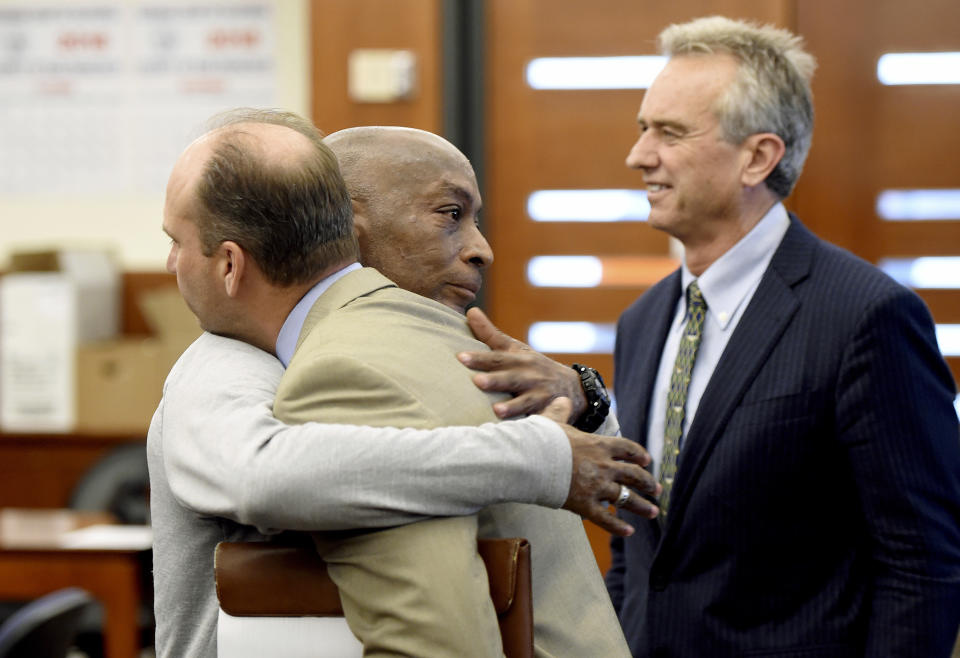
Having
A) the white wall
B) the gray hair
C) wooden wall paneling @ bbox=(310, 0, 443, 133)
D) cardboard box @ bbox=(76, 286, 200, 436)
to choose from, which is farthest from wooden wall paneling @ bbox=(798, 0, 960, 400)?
cardboard box @ bbox=(76, 286, 200, 436)

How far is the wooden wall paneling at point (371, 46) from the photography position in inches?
162

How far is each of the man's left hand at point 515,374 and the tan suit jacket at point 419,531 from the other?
0.06 feet

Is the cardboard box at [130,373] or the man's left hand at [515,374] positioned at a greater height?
the man's left hand at [515,374]

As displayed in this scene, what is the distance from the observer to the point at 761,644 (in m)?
1.68

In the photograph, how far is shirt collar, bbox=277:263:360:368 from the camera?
119cm

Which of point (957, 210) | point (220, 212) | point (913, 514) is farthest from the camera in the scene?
point (957, 210)

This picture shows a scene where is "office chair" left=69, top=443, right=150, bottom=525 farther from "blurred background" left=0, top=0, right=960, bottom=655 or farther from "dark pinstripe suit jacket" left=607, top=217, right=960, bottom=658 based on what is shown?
"dark pinstripe suit jacket" left=607, top=217, right=960, bottom=658

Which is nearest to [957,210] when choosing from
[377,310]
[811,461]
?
[811,461]

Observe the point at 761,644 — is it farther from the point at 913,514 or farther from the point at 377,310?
the point at 377,310

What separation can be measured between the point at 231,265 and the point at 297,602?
1.12ft

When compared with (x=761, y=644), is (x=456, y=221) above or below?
above

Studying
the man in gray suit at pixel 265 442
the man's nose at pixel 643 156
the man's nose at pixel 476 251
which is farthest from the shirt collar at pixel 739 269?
the man in gray suit at pixel 265 442

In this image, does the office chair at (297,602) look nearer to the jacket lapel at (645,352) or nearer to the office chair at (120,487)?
the jacket lapel at (645,352)

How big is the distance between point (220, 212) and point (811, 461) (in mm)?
949
